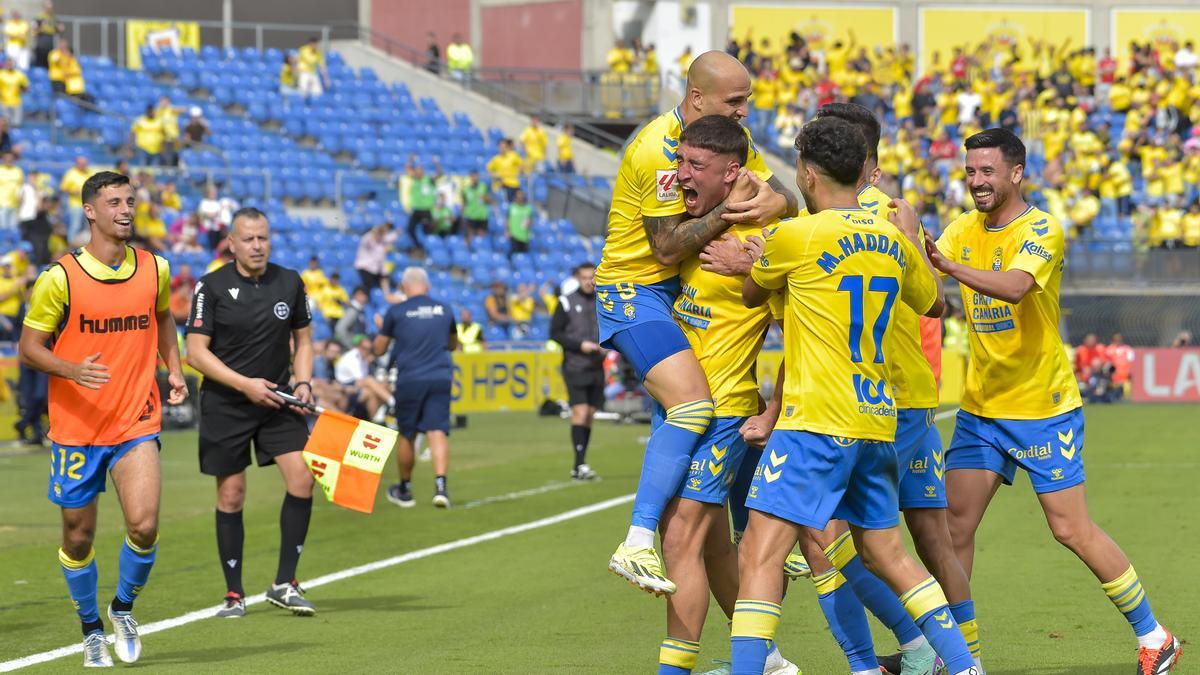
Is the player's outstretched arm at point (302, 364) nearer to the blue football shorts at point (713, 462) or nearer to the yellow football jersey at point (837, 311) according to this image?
the blue football shorts at point (713, 462)

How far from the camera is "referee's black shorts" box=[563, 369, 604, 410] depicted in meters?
18.2

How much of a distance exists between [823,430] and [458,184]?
2728cm

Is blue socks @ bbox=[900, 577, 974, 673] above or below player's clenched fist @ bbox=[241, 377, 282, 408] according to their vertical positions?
below

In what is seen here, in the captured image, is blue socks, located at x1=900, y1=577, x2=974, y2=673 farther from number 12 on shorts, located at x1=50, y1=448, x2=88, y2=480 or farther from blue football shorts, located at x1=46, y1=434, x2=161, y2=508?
number 12 on shorts, located at x1=50, y1=448, x2=88, y2=480

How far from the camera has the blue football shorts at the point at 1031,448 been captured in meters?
7.52

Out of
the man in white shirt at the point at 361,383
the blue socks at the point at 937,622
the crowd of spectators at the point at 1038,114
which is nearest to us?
the blue socks at the point at 937,622

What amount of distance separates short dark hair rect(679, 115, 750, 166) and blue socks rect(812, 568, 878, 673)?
173 cm

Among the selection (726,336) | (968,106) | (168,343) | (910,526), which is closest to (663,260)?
(726,336)

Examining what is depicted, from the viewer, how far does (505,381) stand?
89.8ft

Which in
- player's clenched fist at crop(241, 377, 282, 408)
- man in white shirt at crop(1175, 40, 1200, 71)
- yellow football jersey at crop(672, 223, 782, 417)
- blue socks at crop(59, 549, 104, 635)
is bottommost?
blue socks at crop(59, 549, 104, 635)

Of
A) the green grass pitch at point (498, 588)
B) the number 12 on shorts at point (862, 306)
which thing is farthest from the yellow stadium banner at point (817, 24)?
the number 12 on shorts at point (862, 306)

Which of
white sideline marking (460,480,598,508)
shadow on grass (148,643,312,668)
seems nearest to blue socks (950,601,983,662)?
shadow on grass (148,643,312,668)

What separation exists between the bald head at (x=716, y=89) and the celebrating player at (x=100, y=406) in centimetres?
304

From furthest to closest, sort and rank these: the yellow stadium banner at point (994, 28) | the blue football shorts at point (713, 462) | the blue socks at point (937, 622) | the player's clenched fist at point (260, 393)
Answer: the yellow stadium banner at point (994, 28)
the player's clenched fist at point (260, 393)
the blue football shorts at point (713, 462)
the blue socks at point (937, 622)
